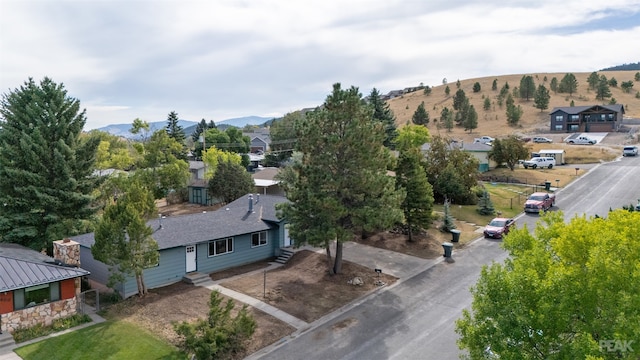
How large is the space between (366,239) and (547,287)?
23.0 meters

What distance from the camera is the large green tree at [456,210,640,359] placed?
884cm

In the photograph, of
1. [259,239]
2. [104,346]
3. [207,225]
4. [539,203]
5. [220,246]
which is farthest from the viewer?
[539,203]

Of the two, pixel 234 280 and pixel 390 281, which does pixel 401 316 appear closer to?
pixel 390 281

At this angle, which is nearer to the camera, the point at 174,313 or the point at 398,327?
the point at 398,327

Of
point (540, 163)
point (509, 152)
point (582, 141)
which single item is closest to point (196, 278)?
point (509, 152)

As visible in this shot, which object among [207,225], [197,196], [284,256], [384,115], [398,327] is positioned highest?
[384,115]

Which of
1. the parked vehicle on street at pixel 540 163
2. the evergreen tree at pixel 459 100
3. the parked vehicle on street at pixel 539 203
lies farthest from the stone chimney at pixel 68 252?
the evergreen tree at pixel 459 100

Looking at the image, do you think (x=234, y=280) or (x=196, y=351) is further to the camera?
(x=234, y=280)

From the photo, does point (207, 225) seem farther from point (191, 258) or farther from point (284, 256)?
point (284, 256)

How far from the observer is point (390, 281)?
24.6 m

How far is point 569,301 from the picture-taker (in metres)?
9.31

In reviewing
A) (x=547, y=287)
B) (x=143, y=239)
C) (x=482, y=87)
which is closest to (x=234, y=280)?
(x=143, y=239)

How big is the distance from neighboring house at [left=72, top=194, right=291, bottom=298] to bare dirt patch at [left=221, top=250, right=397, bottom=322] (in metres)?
2.35

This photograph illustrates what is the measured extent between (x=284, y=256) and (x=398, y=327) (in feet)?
37.9
